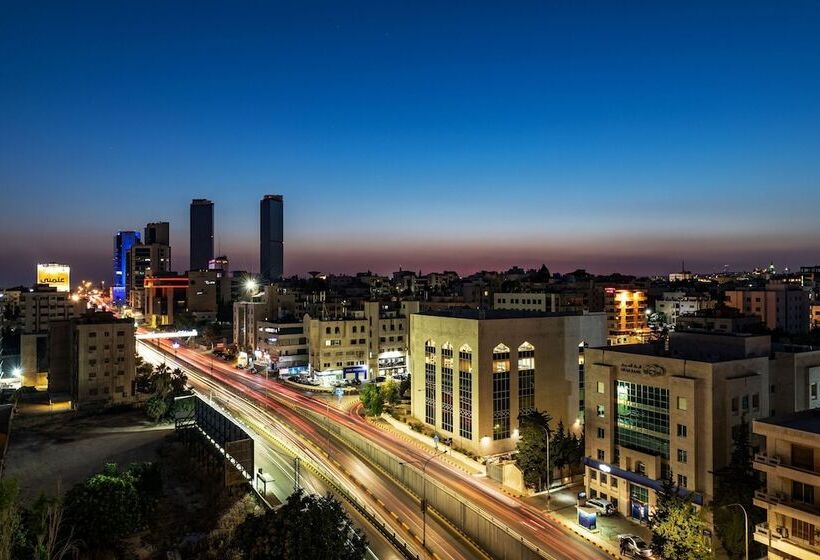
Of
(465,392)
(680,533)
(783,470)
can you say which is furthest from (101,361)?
(783,470)

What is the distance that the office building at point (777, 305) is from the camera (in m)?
112

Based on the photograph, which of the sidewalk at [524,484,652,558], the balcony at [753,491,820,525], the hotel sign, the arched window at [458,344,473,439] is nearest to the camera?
the balcony at [753,491,820,525]

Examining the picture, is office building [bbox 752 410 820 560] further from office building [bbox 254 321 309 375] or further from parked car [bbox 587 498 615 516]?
office building [bbox 254 321 309 375]

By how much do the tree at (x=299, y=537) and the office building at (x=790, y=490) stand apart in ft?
69.6

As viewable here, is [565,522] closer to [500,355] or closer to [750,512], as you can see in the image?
[750,512]

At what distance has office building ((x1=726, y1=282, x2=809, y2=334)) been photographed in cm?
11194

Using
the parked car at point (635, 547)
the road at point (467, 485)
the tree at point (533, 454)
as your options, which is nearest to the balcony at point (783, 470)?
the parked car at point (635, 547)

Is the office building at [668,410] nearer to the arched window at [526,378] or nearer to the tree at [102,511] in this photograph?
the arched window at [526,378]

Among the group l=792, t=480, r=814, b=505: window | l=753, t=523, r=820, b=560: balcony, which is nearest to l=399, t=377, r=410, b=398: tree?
l=753, t=523, r=820, b=560: balcony

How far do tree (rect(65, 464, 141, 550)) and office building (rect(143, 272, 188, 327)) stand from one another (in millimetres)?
135594

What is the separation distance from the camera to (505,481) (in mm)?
46156

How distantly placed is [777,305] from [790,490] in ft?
324

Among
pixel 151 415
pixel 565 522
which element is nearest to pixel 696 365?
pixel 565 522

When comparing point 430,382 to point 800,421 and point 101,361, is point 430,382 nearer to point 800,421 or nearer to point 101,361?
point 800,421
